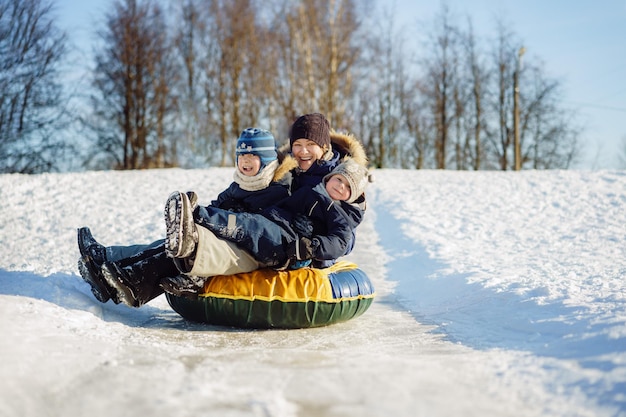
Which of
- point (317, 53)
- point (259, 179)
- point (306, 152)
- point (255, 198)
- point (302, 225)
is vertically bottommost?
point (302, 225)

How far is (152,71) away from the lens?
20422 mm

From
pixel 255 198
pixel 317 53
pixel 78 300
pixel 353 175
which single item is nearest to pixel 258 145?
pixel 255 198

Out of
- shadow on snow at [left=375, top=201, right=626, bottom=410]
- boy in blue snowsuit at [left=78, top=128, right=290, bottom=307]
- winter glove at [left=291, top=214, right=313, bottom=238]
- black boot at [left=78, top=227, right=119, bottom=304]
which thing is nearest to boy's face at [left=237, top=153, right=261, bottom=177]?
boy in blue snowsuit at [left=78, top=128, right=290, bottom=307]

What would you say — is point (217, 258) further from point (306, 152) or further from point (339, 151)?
point (339, 151)

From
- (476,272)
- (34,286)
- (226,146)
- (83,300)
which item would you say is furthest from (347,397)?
(226,146)

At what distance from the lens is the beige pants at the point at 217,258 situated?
3.33 m

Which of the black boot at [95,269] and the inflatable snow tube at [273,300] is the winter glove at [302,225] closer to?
the inflatable snow tube at [273,300]

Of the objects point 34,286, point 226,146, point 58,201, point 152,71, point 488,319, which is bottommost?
point 488,319

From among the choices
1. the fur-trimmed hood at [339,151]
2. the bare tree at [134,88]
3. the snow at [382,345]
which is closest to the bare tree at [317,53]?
the bare tree at [134,88]

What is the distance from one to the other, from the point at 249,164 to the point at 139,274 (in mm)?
1008

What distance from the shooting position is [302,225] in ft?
12.3

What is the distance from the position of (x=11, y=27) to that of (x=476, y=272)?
18.1 meters

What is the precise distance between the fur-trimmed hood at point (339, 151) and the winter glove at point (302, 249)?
0.62 meters

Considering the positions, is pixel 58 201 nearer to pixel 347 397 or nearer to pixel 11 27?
pixel 347 397
